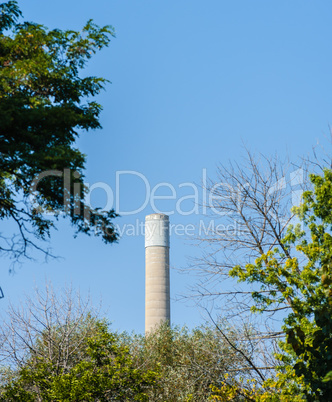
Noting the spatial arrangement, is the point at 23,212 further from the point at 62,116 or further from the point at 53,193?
the point at 62,116

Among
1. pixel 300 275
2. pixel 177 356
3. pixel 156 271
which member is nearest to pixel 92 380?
pixel 300 275

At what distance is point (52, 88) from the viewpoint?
39.2ft

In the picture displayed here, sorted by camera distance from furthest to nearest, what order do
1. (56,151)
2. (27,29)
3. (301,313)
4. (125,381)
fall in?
(125,381) < (27,29) < (56,151) < (301,313)

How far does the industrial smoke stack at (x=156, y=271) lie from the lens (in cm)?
3794

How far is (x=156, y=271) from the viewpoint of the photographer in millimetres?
39094

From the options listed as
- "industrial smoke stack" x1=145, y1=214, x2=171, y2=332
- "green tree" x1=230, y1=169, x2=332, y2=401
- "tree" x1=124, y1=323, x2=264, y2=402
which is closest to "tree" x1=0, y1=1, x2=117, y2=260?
"green tree" x1=230, y1=169, x2=332, y2=401

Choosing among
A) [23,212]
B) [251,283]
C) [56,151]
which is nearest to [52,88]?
[56,151]

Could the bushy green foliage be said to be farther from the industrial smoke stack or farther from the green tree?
the industrial smoke stack

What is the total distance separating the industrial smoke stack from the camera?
37.9 meters

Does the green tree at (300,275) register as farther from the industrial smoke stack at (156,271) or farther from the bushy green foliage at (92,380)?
the industrial smoke stack at (156,271)

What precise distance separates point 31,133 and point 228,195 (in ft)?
16.4

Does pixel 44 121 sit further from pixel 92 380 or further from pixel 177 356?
pixel 177 356

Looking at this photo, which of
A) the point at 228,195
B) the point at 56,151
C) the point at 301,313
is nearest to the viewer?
the point at 301,313

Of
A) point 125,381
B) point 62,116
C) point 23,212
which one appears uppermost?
point 62,116
